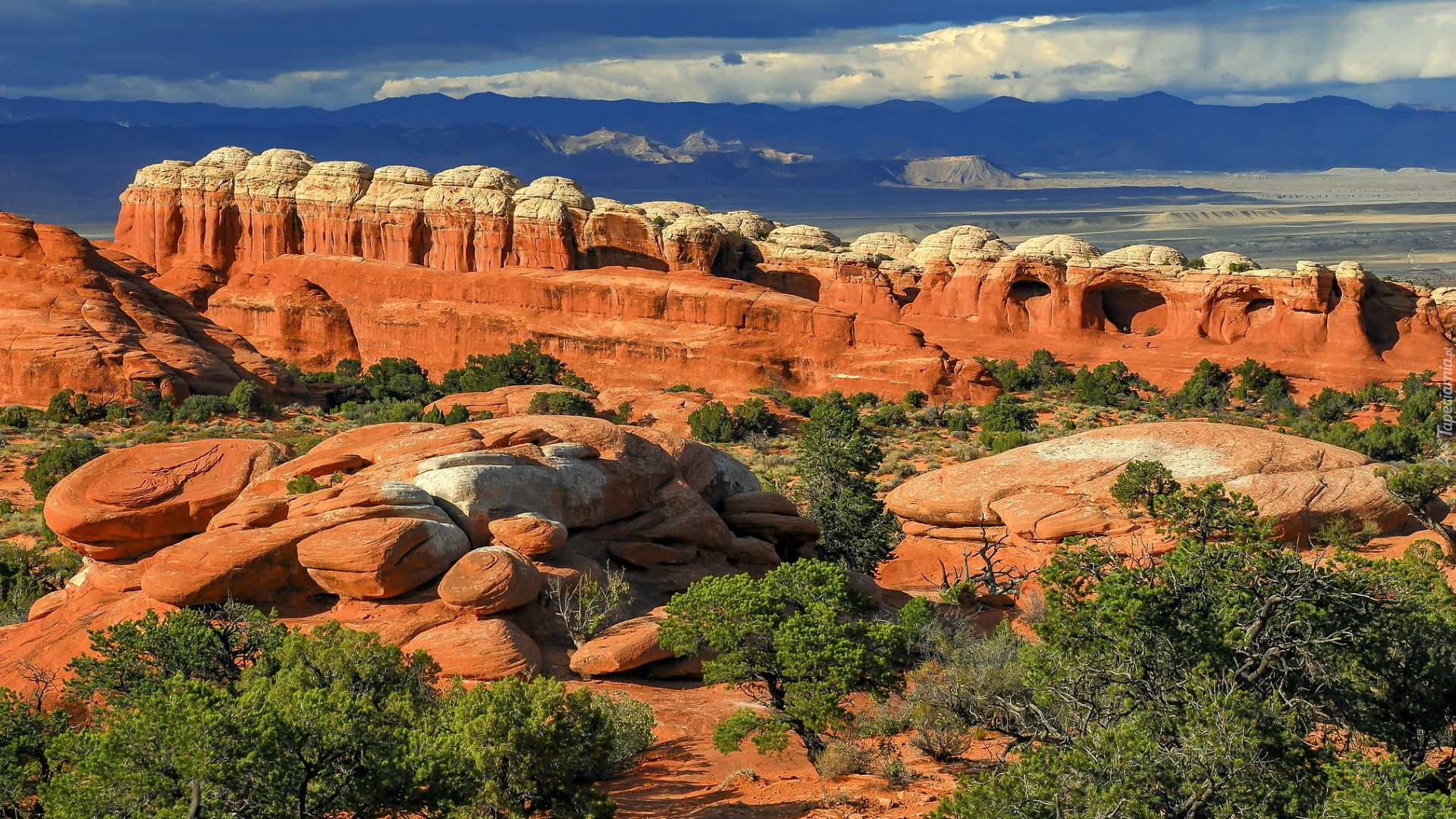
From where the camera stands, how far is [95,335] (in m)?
49.0

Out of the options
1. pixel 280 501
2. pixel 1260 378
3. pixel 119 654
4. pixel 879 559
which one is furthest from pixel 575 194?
pixel 119 654

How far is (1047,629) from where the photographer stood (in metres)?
15.9

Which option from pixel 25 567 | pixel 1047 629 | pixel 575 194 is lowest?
pixel 25 567

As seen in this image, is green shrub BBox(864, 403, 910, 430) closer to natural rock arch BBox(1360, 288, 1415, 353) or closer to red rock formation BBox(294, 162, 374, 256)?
natural rock arch BBox(1360, 288, 1415, 353)

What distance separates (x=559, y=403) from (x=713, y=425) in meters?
5.97

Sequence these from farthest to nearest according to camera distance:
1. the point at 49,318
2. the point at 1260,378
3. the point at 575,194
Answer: the point at 575,194 → the point at 1260,378 → the point at 49,318

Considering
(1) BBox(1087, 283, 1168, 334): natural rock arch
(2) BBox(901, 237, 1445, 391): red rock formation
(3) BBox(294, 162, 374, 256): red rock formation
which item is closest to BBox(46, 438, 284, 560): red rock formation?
(2) BBox(901, 237, 1445, 391): red rock formation

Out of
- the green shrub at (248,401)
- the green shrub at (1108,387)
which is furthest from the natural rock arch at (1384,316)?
the green shrub at (248,401)

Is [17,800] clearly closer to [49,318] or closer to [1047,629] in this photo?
[1047,629]

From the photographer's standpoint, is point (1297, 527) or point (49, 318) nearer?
point (1297, 527)

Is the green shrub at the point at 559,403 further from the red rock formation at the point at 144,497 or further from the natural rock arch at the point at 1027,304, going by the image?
the natural rock arch at the point at 1027,304

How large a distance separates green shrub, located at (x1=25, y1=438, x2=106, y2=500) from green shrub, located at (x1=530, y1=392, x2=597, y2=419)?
13.3 m

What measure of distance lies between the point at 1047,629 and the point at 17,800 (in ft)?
39.0

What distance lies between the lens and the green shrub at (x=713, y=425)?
47.3m
